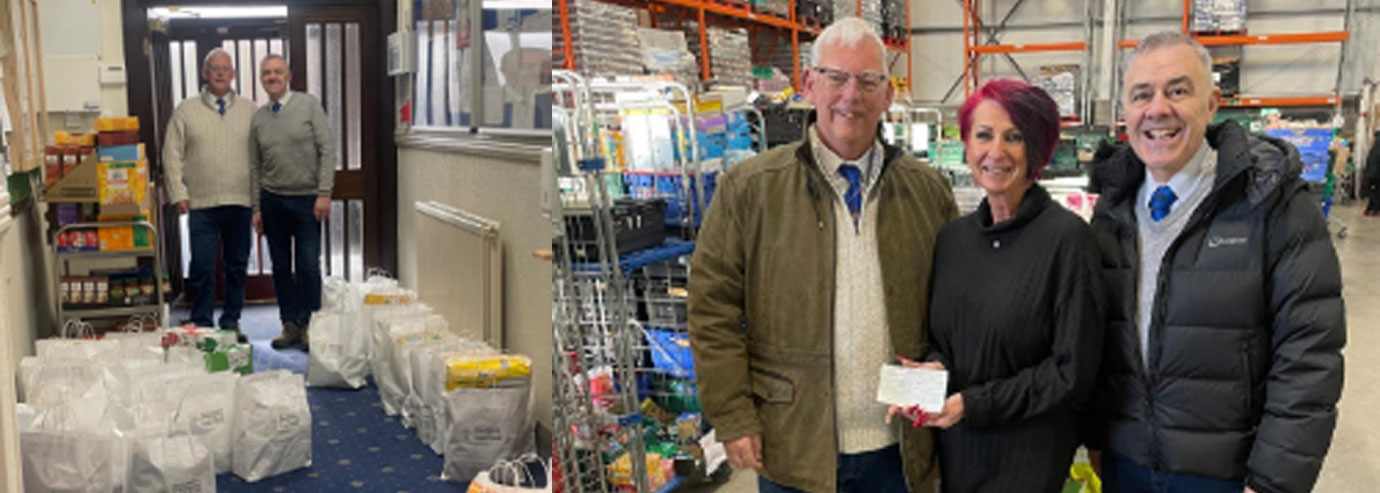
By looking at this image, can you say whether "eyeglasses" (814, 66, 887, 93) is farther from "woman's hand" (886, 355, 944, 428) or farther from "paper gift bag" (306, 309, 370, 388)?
"paper gift bag" (306, 309, 370, 388)

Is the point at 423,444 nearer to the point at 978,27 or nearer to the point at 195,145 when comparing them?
the point at 195,145

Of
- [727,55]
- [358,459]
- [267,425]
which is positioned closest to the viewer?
[267,425]

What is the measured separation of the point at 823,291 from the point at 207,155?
191 inches

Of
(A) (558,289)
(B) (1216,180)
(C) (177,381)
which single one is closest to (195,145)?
(C) (177,381)

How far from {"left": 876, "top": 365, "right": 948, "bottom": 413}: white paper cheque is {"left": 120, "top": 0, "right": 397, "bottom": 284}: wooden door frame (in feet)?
17.9

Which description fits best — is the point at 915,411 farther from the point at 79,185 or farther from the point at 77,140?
the point at 77,140

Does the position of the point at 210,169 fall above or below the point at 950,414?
above

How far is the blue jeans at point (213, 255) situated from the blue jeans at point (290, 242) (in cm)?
14

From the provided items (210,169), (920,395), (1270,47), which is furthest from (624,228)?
(1270,47)

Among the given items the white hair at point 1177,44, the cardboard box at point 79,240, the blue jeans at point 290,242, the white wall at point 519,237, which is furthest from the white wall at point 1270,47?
the white hair at point 1177,44

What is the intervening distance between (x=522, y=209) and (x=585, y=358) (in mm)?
1421

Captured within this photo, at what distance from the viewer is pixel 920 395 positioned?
5.93ft

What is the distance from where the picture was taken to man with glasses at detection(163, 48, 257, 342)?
5758 mm

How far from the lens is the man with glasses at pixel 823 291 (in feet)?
6.22
